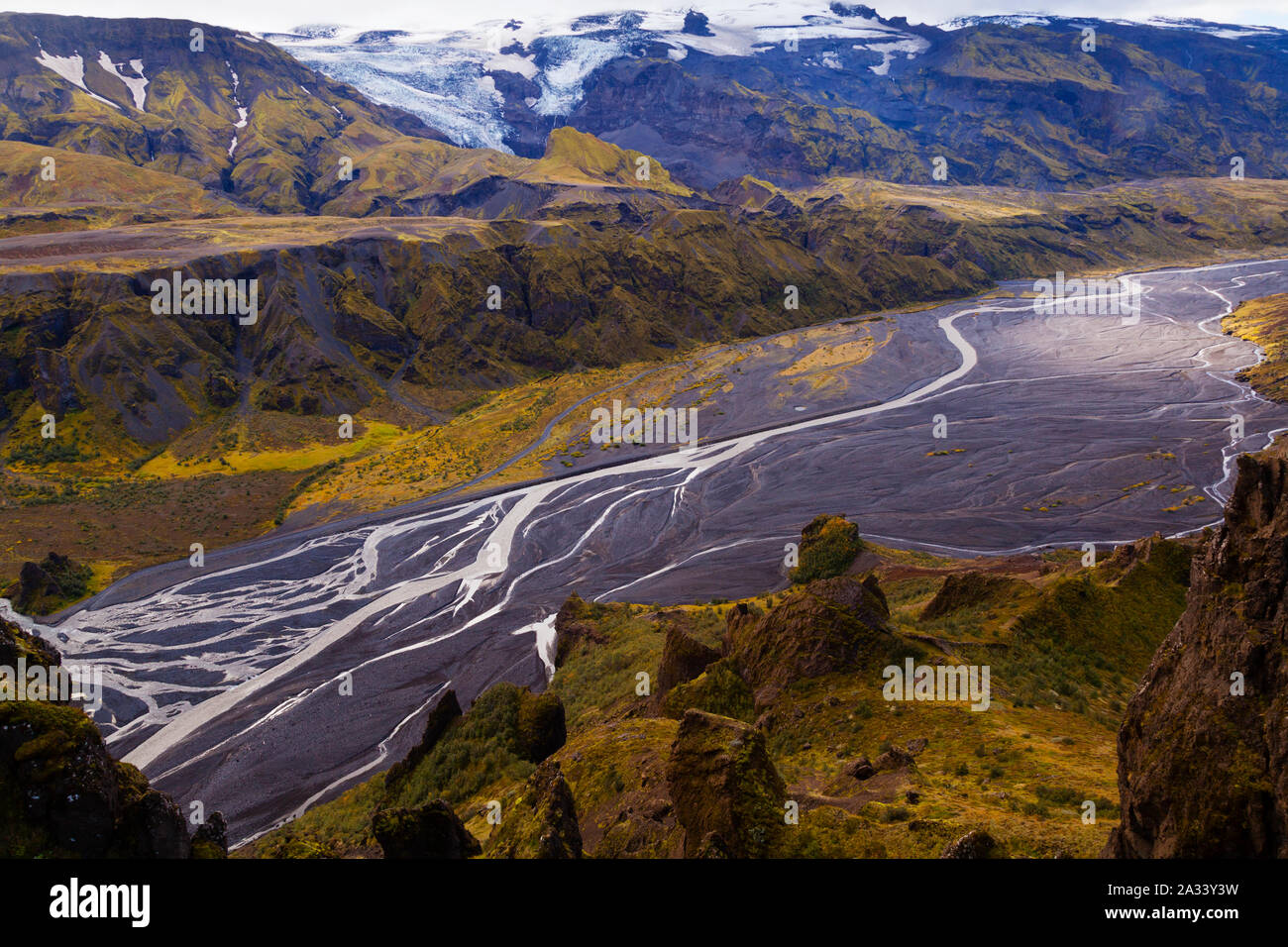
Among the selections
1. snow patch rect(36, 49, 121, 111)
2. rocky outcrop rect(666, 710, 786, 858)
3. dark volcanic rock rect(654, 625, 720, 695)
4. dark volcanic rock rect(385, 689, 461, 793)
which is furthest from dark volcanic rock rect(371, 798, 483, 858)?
snow patch rect(36, 49, 121, 111)

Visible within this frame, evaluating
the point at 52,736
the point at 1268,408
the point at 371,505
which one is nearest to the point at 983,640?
the point at 52,736

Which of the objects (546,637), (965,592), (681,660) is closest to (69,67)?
(546,637)

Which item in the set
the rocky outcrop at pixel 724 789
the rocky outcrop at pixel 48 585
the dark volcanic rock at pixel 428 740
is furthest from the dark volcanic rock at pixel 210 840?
the rocky outcrop at pixel 48 585

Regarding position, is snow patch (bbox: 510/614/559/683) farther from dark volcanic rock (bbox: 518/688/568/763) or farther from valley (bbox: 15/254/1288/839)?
dark volcanic rock (bbox: 518/688/568/763)

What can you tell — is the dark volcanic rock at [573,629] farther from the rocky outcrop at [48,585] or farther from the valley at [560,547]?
the rocky outcrop at [48,585]

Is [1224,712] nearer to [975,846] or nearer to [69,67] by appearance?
[975,846]
